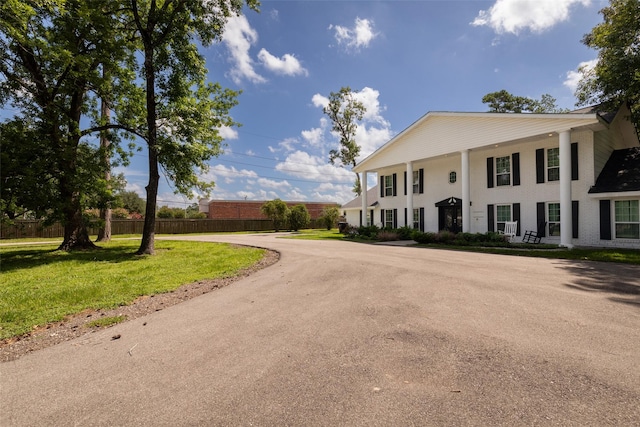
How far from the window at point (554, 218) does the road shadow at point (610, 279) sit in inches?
285

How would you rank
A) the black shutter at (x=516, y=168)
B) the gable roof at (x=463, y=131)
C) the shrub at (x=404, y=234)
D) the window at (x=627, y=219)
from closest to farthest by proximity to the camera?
the window at (x=627, y=219) < the gable roof at (x=463, y=131) < the black shutter at (x=516, y=168) < the shrub at (x=404, y=234)

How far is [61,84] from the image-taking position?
41.0ft

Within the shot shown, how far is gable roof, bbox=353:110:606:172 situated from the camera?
14.3 m

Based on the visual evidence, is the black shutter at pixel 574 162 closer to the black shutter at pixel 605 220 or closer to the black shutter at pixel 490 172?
the black shutter at pixel 605 220

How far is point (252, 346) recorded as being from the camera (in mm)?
3668

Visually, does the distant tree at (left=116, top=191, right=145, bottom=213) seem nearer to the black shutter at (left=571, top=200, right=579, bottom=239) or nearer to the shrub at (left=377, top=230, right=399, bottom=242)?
the shrub at (left=377, top=230, right=399, bottom=242)

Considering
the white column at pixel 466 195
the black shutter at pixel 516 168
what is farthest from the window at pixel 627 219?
the white column at pixel 466 195

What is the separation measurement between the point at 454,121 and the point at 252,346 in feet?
62.3

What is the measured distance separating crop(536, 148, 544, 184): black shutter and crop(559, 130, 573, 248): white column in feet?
6.90

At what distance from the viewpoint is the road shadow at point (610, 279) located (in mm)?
5469

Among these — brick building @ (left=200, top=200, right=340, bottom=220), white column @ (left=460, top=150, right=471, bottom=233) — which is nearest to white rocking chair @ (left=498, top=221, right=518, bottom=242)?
white column @ (left=460, top=150, right=471, bottom=233)

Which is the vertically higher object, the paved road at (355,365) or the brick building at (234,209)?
the brick building at (234,209)

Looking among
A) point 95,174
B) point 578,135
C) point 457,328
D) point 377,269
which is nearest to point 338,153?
point 578,135

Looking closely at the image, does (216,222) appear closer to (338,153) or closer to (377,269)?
(338,153)
